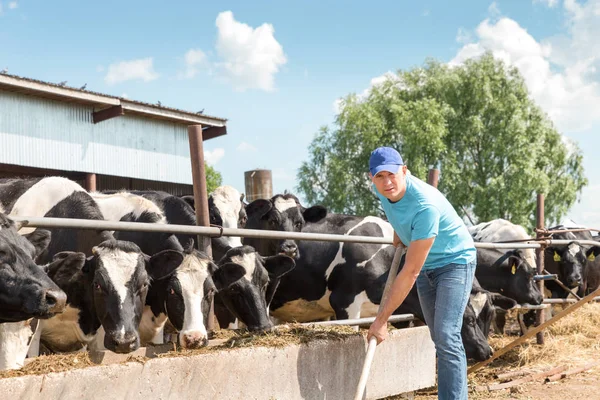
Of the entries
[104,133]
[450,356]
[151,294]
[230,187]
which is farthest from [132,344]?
[104,133]

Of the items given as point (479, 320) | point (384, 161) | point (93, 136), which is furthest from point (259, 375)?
point (93, 136)

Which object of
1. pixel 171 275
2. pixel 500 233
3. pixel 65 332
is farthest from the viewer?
pixel 500 233

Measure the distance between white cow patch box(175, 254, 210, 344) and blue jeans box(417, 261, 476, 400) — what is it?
154cm

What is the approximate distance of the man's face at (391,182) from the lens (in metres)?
4.13

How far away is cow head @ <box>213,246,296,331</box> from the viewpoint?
18.1ft

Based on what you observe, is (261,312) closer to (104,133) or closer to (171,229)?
(171,229)

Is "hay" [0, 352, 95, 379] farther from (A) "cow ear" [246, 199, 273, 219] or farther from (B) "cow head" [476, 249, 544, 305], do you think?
(B) "cow head" [476, 249, 544, 305]

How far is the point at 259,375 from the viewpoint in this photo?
421 centimetres

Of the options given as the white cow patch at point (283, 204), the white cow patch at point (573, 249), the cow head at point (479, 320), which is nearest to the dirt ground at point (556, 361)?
the cow head at point (479, 320)

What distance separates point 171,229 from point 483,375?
475 cm

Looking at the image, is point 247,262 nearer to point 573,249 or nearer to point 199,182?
point 199,182

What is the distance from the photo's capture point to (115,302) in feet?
15.6

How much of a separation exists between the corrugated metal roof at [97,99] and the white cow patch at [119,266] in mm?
11799

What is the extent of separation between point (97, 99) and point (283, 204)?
9.86 m
